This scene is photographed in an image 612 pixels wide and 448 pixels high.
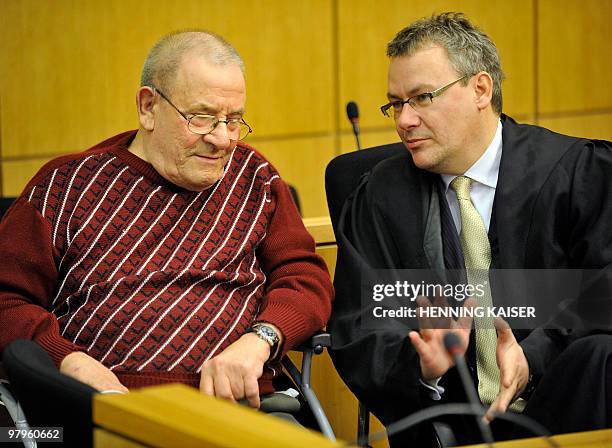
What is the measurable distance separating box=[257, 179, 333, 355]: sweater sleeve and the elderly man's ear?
36 cm

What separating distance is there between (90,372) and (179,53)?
2.72ft

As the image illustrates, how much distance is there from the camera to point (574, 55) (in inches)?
250

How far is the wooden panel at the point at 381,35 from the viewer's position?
5727 millimetres

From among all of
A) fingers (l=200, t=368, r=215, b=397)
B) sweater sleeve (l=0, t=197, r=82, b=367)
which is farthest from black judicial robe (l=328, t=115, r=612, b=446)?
sweater sleeve (l=0, t=197, r=82, b=367)

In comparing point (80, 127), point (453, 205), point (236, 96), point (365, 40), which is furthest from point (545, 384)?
point (365, 40)

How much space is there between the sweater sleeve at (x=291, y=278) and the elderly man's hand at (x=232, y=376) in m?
0.14

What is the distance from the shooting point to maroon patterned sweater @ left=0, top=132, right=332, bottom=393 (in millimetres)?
2623

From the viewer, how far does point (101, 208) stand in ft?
8.98

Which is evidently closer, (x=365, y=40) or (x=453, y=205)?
(x=453, y=205)

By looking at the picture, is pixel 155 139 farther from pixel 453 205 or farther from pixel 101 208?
pixel 453 205

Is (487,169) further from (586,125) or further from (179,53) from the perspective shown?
(586,125)

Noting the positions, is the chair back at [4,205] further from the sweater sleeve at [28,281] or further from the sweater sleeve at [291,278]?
the sweater sleeve at [291,278]

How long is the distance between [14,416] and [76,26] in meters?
2.85

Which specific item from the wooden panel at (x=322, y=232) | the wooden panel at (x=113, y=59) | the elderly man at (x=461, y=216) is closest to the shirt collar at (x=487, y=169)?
the elderly man at (x=461, y=216)
